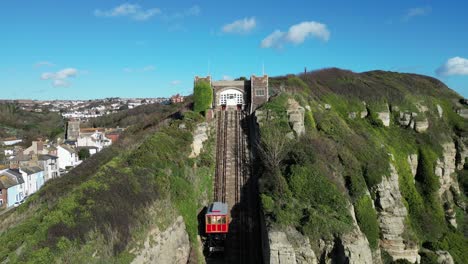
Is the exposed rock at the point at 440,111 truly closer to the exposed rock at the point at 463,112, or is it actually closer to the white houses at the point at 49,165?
the exposed rock at the point at 463,112

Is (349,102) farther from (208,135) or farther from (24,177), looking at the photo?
(24,177)

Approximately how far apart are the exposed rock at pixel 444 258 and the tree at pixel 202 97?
1083 inches

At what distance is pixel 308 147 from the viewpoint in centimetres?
3103

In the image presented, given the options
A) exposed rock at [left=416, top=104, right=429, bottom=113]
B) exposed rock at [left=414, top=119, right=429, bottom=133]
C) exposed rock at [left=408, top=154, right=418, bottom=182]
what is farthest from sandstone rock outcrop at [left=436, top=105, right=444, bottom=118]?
exposed rock at [left=408, top=154, right=418, bottom=182]

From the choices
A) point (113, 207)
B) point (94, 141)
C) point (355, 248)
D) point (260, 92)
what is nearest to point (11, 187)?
point (94, 141)

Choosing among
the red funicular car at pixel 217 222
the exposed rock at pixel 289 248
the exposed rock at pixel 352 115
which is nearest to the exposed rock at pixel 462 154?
the exposed rock at pixel 352 115

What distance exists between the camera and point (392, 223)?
32.8 metres

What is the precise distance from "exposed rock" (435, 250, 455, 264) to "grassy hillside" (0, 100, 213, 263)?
72.1 ft

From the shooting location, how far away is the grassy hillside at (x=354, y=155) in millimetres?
26828

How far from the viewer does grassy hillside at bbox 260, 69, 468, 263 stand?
2683 cm

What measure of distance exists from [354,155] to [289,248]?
1524 centimetres

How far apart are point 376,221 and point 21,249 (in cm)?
2661

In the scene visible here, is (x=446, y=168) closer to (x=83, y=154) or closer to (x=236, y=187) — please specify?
(x=236, y=187)

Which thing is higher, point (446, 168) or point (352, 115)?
point (352, 115)
